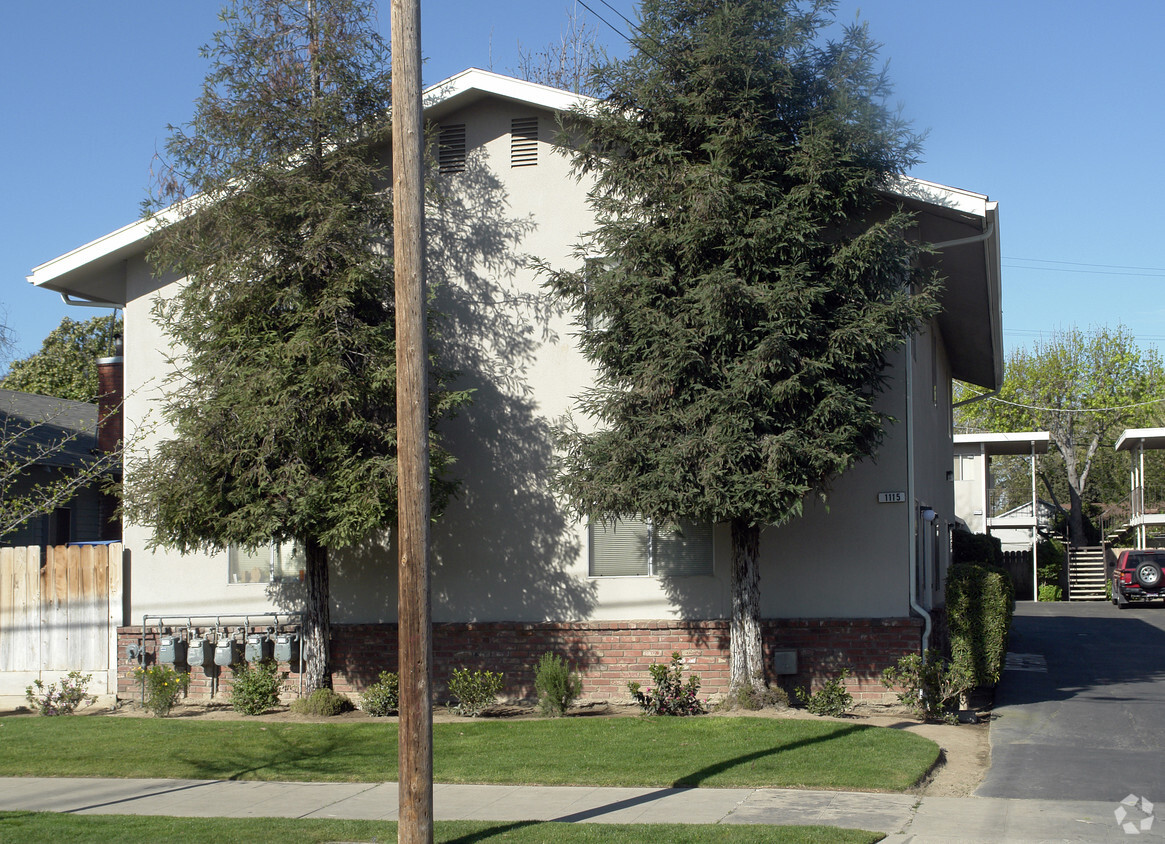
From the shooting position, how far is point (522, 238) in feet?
45.4

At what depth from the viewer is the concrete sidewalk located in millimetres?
7582

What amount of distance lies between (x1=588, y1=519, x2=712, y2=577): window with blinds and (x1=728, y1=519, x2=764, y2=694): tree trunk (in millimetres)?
1016

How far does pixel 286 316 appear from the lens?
1234cm

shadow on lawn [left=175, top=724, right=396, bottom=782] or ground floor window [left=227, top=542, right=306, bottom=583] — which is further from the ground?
ground floor window [left=227, top=542, right=306, bottom=583]

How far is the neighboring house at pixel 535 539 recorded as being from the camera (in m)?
12.9

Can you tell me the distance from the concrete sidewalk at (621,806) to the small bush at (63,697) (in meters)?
4.38

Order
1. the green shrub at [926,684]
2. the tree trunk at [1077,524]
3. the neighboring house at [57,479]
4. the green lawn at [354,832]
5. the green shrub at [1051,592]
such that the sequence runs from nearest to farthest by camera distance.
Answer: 1. the green lawn at [354,832]
2. the green shrub at [926,684]
3. the neighboring house at [57,479]
4. the green shrub at [1051,592]
5. the tree trunk at [1077,524]

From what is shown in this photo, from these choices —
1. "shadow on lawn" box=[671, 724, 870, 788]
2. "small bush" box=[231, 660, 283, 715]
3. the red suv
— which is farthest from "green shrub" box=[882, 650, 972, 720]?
the red suv

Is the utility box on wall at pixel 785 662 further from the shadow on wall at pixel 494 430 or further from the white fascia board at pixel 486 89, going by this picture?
the white fascia board at pixel 486 89

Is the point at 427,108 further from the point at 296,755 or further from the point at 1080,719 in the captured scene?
the point at 1080,719

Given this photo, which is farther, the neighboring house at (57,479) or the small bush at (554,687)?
the neighboring house at (57,479)

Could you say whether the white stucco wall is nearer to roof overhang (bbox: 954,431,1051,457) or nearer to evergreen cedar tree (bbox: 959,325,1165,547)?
roof overhang (bbox: 954,431,1051,457)

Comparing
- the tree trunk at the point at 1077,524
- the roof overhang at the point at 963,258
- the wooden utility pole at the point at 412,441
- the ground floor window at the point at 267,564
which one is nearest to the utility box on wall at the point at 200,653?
the ground floor window at the point at 267,564

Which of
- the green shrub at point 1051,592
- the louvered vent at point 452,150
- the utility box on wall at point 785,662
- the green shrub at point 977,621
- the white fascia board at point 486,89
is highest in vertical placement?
the white fascia board at point 486,89
